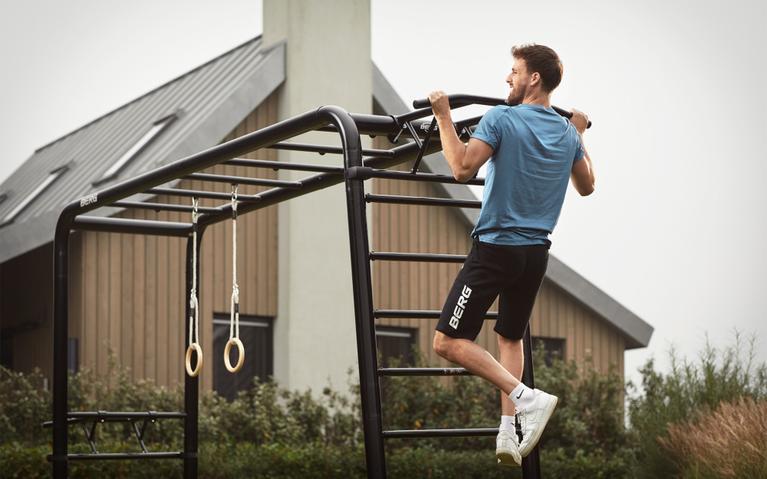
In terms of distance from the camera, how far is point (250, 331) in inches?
682

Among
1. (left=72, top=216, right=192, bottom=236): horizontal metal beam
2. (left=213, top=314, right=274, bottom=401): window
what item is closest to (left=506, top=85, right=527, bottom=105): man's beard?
(left=72, top=216, right=192, bottom=236): horizontal metal beam

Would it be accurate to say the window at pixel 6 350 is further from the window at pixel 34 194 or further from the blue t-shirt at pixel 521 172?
the blue t-shirt at pixel 521 172

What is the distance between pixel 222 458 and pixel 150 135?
248 inches

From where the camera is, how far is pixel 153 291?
16.2 metres

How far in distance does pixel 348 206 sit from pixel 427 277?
12.4 meters

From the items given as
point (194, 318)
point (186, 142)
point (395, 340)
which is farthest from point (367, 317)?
point (395, 340)

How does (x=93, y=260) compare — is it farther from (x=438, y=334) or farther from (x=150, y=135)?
(x=438, y=334)

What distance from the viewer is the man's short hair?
5.77 metres

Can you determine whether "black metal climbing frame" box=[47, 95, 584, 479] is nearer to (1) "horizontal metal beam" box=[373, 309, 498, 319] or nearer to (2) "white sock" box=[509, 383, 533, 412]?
(1) "horizontal metal beam" box=[373, 309, 498, 319]

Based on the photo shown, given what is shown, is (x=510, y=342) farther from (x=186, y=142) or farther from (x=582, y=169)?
(x=186, y=142)

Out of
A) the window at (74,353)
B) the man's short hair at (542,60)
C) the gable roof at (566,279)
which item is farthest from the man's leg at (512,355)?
the gable roof at (566,279)

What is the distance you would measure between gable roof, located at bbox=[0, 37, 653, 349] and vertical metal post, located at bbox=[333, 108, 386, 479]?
31.8 feet

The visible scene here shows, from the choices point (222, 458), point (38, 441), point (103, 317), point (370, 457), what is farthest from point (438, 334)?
point (103, 317)

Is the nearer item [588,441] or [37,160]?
[588,441]
